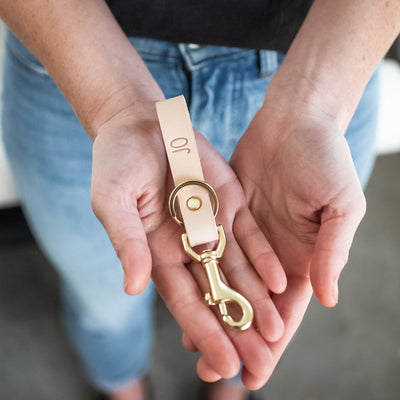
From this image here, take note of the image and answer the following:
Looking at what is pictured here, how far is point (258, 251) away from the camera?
739mm

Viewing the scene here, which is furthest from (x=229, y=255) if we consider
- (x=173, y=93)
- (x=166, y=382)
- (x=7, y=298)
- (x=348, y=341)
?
(x=7, y=298)

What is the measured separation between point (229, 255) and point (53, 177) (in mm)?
465

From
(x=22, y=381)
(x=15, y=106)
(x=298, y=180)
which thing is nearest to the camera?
(x=298, y=180)

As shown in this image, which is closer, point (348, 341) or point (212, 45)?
point (212, 45)

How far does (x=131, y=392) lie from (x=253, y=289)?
1009 millimetres

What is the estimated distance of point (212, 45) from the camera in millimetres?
850

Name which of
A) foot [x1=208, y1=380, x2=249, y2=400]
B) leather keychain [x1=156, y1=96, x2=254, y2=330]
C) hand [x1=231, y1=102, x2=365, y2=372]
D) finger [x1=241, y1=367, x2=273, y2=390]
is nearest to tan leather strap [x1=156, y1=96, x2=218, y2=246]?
leather keychain [x1=156, y1=96, x2=254, y2=330]

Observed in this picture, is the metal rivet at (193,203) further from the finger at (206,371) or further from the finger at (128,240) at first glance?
the finger at (206,371)

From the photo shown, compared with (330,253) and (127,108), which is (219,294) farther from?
(127,108)

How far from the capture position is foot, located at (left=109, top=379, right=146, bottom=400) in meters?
1.49

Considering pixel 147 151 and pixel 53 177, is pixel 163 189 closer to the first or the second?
pixel 147 151

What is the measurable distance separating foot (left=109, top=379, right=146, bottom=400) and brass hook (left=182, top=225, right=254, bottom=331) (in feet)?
3.13

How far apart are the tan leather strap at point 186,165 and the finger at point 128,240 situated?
0.40 ft

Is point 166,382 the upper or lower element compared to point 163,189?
lower
